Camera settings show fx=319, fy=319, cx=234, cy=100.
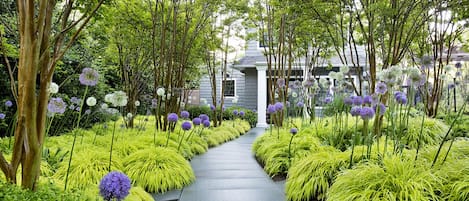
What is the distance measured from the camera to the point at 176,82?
22.5 feet

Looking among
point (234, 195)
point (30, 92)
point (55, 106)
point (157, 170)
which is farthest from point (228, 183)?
point (30, 92)

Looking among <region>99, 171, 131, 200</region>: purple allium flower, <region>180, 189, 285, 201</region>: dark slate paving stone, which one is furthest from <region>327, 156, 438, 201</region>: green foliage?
<region>99, 171, 131, 200</region>: purple allium flower

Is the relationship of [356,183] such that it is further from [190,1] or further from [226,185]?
[190,1]

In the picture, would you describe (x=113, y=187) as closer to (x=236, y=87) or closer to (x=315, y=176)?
(x=315, y=176)

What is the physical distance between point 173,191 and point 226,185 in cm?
63

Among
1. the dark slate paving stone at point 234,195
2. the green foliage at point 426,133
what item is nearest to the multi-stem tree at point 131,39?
the dark slate paving stone at point 234,195

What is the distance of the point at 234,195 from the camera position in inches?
132

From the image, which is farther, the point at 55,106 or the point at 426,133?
the point at 426,133

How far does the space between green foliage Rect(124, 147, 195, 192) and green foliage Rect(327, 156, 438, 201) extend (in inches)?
68.4

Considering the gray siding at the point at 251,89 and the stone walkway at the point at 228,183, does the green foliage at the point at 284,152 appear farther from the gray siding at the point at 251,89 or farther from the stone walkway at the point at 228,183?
the gray siding at the point at 251,89

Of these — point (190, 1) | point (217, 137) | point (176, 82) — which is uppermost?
point (190, 1)

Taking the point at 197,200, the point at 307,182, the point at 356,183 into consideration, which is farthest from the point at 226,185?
the point at 356,183

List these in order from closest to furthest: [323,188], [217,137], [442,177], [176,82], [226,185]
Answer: [442,177]
[323,188]
[226,185]
[176,82]
[217,137]

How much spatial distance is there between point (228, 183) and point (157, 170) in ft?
2.82
